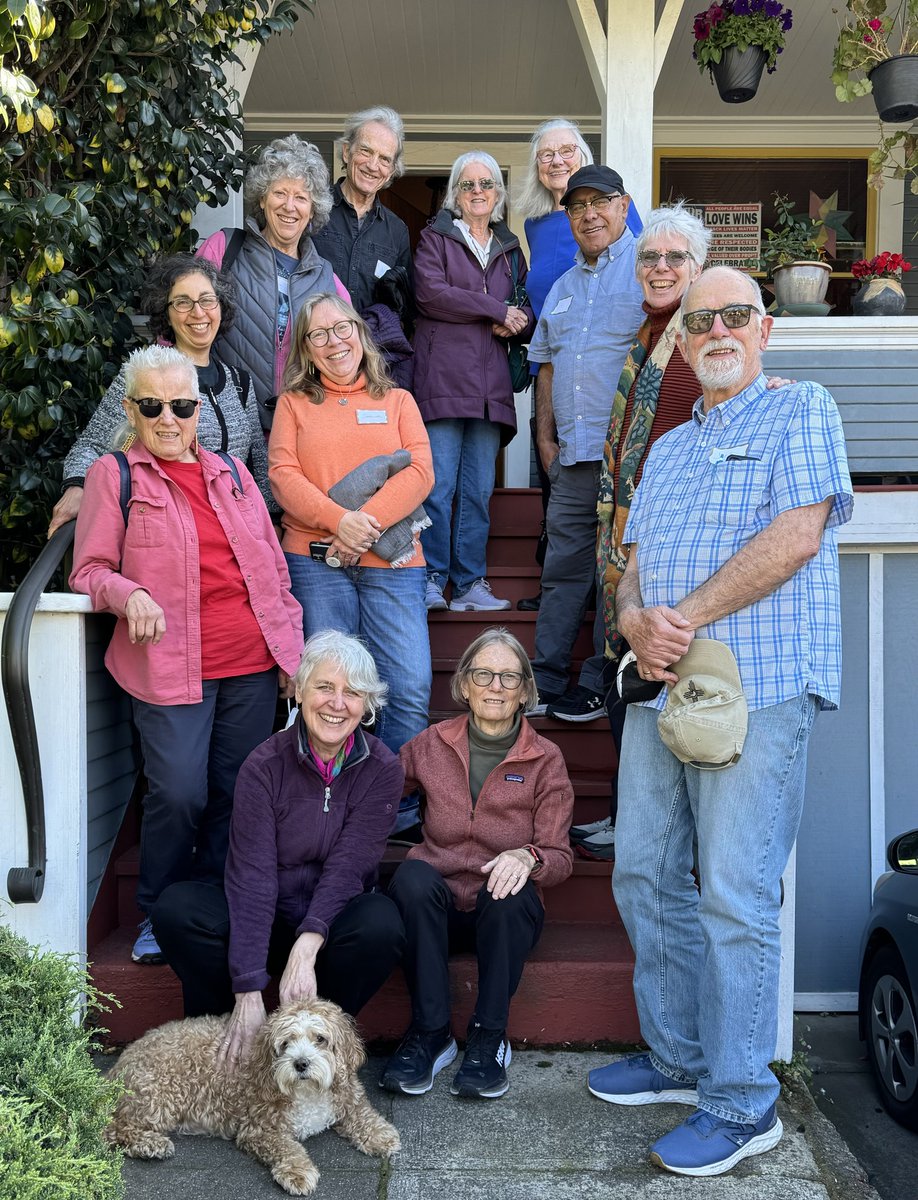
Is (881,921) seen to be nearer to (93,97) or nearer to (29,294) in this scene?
(29,294)

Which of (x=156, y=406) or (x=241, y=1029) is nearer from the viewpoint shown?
(x=241, y=1029)

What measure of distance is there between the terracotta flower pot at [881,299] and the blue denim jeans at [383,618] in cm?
238

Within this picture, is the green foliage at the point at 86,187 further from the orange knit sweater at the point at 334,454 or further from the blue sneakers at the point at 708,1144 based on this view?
the blue sneakers at the point at 708,1144

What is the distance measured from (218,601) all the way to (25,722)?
1.98ft

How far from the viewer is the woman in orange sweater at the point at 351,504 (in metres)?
3.56

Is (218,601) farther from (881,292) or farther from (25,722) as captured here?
(881,292)

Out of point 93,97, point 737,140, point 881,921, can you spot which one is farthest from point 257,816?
point 737,140

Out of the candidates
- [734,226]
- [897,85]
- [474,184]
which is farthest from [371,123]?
[734,226]

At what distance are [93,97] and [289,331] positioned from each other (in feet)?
3.19

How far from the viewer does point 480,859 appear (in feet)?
10.3

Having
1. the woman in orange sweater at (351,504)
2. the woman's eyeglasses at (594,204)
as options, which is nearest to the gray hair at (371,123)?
the woman's eyeglasses at (594,204)

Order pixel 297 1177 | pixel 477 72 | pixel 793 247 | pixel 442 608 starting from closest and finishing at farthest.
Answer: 1. pixel 297 1177
2. pixel 442 608
3. pixel 793 247
4. pixel 477 72

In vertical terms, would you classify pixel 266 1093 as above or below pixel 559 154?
below

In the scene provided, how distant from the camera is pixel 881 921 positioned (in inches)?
128
